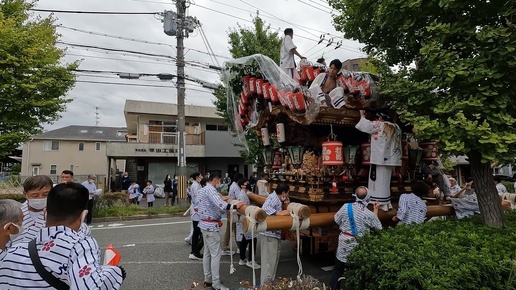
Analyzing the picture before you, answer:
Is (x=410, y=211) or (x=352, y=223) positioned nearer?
(x=352, y=223)

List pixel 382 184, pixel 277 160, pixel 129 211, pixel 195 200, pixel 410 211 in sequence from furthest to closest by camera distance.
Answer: pixel 129 211 < pixel 277 160 < pixel 195 200 < pixel 382 184 < pixel 410 211

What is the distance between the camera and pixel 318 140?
6.81 meters

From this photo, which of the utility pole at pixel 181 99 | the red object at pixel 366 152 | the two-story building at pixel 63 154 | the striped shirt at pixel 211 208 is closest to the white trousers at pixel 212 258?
the striped shirt at pixel 211 208

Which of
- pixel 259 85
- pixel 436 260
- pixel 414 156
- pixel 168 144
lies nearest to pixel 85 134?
pixel 168 144

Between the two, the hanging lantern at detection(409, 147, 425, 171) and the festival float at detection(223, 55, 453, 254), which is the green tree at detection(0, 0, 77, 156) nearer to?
the festival float at detection(223, 55, 453, 254)

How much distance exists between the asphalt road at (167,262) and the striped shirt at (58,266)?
145 inches

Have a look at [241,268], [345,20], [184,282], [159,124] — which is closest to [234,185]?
[241,268]

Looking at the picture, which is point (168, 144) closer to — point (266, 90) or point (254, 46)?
point (254, 46)

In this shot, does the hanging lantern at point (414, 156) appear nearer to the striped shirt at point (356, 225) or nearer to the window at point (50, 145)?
the striped shirt at point (356, 225)

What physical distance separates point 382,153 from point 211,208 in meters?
3.19

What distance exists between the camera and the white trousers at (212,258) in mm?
4984

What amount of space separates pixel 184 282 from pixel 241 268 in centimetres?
126

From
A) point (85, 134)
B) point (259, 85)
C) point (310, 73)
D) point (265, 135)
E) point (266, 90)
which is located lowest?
point (265, 135)

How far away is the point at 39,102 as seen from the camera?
11.6 m
